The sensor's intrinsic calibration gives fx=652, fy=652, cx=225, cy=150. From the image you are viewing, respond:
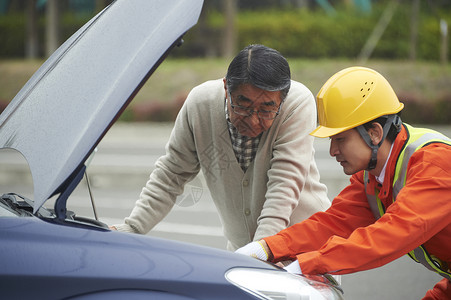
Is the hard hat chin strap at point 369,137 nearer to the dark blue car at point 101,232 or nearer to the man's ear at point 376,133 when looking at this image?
the man's ear at point 376,133

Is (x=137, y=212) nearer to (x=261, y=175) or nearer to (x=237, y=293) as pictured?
(x=261, y=175)

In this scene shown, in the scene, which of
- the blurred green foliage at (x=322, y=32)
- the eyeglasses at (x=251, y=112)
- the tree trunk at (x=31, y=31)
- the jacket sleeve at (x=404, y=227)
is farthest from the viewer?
the tree trunk at (x=31, y=31)

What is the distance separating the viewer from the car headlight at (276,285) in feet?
5.87

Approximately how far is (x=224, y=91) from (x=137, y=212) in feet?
1.98

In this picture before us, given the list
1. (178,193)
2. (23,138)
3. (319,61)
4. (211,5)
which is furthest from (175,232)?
(211,5)

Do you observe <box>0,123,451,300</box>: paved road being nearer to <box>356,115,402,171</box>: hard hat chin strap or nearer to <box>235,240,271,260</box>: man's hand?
<box>235,240,271,260</box>: man's hand

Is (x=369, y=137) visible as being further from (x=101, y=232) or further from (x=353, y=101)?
(x=101, y=232)

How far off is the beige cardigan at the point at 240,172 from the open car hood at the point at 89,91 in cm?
64

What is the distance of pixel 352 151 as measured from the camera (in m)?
2.22

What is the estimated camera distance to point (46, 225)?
183 cm

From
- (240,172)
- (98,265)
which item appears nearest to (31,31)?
(240,172)

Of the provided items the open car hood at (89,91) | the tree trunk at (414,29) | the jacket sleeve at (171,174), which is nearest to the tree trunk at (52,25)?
the tree trunk at (414,29)

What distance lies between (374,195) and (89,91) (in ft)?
3.60

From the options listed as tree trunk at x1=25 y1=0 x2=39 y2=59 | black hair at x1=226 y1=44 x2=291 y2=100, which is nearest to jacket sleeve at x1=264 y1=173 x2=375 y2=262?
black hair at x1=226 y1=44 x2=291 y2=100
